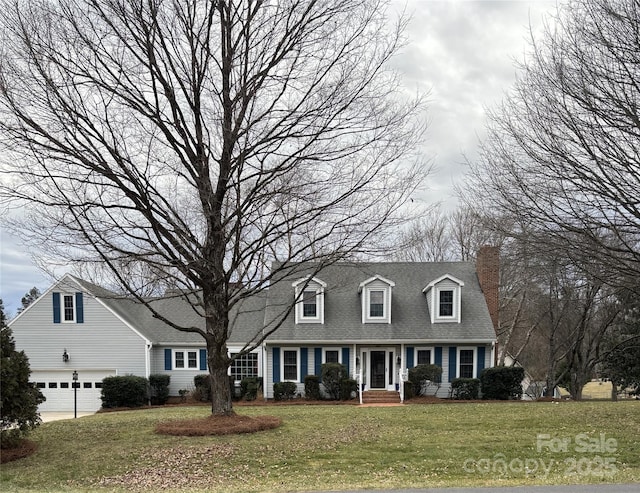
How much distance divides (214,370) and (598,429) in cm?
768

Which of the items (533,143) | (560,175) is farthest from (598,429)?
(533,143)

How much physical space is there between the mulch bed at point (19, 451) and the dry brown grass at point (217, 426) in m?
2.19

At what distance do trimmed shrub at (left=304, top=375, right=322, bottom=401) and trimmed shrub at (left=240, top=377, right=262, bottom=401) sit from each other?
226 cm

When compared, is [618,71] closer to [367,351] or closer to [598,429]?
[598,429]

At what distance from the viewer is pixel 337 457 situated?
8.04m

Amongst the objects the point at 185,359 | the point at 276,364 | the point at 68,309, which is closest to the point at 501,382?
the point at 276,364

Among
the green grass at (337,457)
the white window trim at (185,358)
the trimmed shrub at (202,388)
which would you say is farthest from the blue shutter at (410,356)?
the green grass at (337,457)

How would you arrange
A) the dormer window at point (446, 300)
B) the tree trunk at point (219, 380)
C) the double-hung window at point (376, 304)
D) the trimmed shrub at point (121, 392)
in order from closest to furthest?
the tree trunk at point (219, 380) → the trimmed shrub at point (121, 392) → the dormer window at point (446, 300) → the double-hung window at point (376, 304)

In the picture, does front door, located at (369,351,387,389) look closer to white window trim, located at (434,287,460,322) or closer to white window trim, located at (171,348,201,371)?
white window trim, located at (434,287,460,322)

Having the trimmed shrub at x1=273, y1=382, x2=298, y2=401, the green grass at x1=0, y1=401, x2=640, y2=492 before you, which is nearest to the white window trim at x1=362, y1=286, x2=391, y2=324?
the trimmed shrub at x1=273, y1=382, x2=298, y2=401

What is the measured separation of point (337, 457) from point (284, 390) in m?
12.9

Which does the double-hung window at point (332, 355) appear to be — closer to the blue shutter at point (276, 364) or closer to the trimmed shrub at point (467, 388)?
the blue shutter at point (276, 364)

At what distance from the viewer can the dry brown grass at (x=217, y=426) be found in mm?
10086

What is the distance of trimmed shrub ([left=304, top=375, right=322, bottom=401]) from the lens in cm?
2055
